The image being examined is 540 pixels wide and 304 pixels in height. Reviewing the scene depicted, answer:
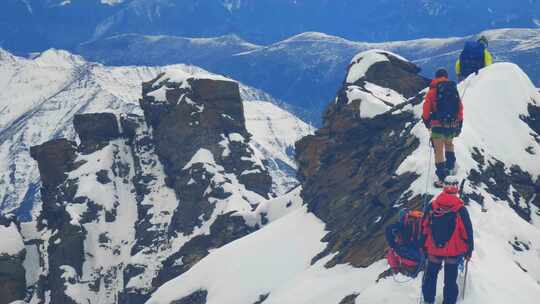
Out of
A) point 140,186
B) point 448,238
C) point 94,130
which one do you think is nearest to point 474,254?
point 448,238

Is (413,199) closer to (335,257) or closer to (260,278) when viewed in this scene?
(335,257)

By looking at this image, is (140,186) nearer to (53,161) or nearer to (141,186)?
(141,186)

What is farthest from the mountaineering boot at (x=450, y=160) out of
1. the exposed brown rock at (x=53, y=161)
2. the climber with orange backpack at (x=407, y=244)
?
the exposed brown rock at (x=53, y=161)

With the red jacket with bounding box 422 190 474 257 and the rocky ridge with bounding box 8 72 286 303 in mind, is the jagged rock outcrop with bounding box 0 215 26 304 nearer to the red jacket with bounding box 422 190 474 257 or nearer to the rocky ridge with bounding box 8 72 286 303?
the rocky ridge with bounding box 8 72 286 303

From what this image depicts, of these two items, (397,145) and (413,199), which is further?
(397,145)

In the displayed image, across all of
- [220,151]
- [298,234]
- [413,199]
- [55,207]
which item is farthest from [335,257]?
[55,207]

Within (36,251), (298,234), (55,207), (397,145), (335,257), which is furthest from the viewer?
(55,207)

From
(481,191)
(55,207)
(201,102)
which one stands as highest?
(481,191)
